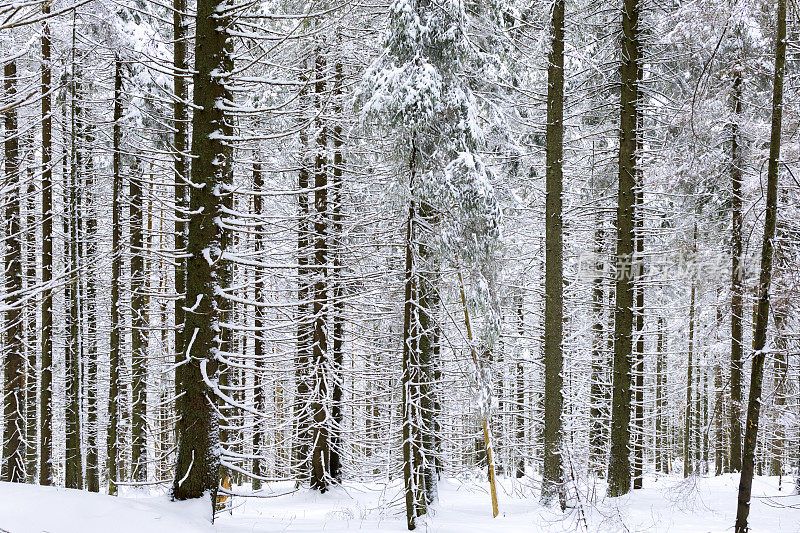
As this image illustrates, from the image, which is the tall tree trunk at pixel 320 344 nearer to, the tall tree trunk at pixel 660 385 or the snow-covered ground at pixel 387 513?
the snow-covered ground at pixel 387 513

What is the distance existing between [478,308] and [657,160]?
6473mm

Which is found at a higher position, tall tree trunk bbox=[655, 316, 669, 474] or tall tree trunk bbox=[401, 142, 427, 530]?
tall tree trunk bbox=[401, 142, 427, 530]

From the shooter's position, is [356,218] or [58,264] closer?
[356,218]

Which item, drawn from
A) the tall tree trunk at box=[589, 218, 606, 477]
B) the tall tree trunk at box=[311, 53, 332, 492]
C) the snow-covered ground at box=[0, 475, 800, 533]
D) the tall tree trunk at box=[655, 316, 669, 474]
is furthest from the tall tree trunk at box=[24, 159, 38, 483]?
the tall tree trunk at box=[655, 316, 669, 474]

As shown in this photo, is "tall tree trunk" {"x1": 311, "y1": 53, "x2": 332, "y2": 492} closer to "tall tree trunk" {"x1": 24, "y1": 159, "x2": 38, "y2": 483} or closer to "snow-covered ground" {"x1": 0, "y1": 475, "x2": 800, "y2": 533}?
"snow-covered ground" {"x1": 0, "y1": 475, "x2": 800, "y2": 533}

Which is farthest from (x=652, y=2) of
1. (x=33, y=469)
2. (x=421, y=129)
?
(x=33, y=469)

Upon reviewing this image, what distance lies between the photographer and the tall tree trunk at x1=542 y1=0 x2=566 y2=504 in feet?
34.7

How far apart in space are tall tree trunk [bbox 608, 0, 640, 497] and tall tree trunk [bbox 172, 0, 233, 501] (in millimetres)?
8805

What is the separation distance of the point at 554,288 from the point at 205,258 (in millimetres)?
7275

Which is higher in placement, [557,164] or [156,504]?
[557,164]

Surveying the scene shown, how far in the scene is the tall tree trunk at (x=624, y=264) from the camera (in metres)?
11.3

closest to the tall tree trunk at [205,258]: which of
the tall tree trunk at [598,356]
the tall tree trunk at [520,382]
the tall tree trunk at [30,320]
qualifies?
the tall tree trunk at [30,320]

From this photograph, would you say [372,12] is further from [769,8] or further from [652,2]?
[769,8]

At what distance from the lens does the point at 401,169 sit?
910 centimetres
